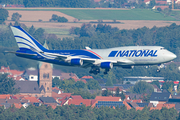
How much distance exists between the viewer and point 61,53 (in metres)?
101

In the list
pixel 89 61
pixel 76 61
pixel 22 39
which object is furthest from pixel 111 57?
pixel 22 39

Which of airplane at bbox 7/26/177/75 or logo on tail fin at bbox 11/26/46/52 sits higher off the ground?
logo on tail fin at bbox 11/26/46/52

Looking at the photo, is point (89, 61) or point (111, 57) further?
point (89, 61)

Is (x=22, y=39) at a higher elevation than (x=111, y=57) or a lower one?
higher

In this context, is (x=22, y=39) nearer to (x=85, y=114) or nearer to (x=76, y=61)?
(x=76, y=61)

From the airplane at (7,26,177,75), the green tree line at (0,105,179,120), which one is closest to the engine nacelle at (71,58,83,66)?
the airplane at (7,26,177,75)

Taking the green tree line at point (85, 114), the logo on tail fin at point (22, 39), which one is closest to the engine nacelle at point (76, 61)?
the logo on tail fin at point (22, 39)

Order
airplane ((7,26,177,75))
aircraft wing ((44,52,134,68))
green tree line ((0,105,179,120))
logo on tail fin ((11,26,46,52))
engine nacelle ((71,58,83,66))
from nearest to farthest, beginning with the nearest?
1. airplane ((7,26,177,75))
2. aircraft wing ((44,52,134,68))
3. engine nacelle ((71,58,83,66))
4. logo on tail fin ((11,26,46,52))
5. green tree line ((0,105,179,120))

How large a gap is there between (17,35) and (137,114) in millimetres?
86661

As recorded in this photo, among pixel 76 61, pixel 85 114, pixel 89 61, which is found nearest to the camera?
pixel 76 61

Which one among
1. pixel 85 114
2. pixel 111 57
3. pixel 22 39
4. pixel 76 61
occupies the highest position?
pixel 22 39

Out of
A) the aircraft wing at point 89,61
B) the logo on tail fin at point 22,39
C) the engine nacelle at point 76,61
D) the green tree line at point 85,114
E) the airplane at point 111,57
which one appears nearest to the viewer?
the airplane at point 111,57

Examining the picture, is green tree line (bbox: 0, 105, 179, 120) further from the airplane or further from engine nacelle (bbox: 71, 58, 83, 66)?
engine nacelle (bbox: 71, 58, 83, 66)

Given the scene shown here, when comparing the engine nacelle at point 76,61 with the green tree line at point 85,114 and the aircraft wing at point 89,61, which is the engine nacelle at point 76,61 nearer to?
the aircraft wing at point 89,61
